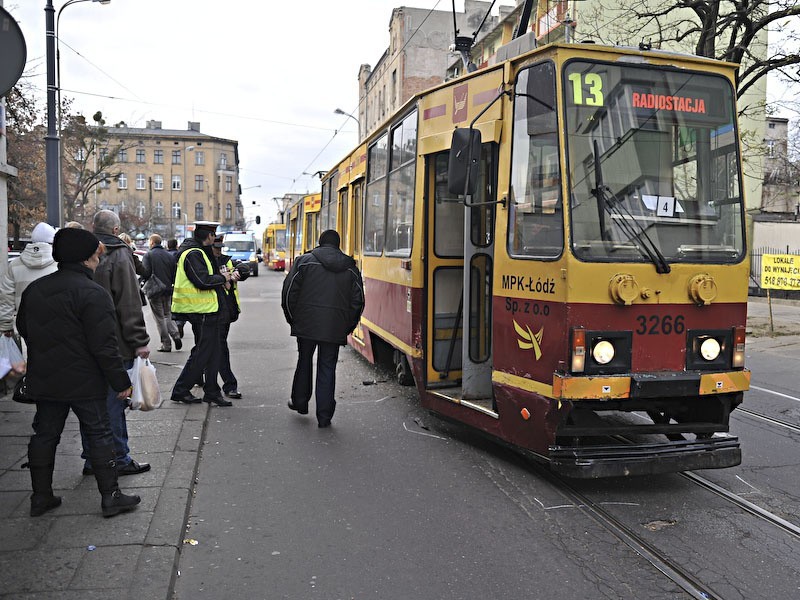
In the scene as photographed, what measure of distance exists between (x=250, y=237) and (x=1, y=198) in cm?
3738

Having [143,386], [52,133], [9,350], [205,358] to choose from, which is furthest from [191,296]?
[52,133]

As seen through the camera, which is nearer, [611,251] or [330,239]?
[611,251]

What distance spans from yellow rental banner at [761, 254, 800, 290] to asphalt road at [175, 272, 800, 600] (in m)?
9.34

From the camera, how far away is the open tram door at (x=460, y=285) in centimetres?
618

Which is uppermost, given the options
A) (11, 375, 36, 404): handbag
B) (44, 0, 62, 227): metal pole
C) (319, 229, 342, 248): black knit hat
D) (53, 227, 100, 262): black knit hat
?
(44, 0, 62, 227): metal pole

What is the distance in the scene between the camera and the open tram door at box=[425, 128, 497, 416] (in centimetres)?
618

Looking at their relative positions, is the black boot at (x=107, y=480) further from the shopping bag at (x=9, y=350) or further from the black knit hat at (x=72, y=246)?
the shopping bag at (x=9, y=350)

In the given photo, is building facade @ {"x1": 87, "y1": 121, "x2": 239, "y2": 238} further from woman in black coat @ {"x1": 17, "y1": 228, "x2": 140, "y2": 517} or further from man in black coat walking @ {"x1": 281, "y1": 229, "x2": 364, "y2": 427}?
woman in black coat @ {"x1": 17, "y1": 228, "x2": 140, "y2": 517}

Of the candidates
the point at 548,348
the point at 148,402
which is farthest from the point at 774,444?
the point at 148,402

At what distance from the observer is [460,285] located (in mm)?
6836

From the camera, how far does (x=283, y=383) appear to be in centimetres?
938

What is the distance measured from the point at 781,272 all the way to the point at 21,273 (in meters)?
14.4

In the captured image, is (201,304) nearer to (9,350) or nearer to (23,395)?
(9,350)

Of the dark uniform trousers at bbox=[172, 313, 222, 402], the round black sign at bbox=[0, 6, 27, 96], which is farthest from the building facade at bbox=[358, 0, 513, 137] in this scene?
the round black sign at bbox=[0, 6, 27, 96]
